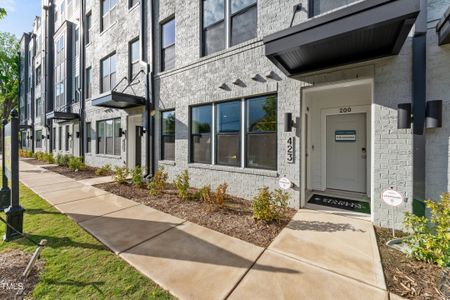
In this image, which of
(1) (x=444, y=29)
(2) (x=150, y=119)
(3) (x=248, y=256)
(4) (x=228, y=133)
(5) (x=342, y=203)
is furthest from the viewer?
(2) (x=150, y=119)

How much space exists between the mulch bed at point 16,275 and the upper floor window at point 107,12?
11.7 metres

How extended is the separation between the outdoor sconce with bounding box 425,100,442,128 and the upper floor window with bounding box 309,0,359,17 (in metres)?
2.81

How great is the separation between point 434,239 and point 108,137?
40.9ft

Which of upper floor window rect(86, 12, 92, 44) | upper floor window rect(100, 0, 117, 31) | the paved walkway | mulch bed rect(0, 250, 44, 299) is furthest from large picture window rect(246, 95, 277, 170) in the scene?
upper floor window rect(86, 12, 92, 44)

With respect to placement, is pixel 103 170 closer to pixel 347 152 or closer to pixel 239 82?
pixel 239 82

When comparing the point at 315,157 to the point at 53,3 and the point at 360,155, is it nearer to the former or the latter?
the point at 360,155

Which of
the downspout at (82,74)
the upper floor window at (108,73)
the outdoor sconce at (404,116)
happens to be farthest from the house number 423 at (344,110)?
the downspout at (82,74)

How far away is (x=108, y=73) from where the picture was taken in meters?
10.9

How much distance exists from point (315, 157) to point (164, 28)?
768 centimetres

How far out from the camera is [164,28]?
819cm

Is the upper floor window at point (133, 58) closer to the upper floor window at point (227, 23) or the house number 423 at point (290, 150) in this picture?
the upper floor window at point (227, 23)

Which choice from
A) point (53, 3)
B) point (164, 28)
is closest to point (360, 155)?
point (164, 28)

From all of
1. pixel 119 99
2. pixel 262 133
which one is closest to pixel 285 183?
pixel 262 133

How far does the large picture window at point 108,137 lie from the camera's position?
1045 centimetres
